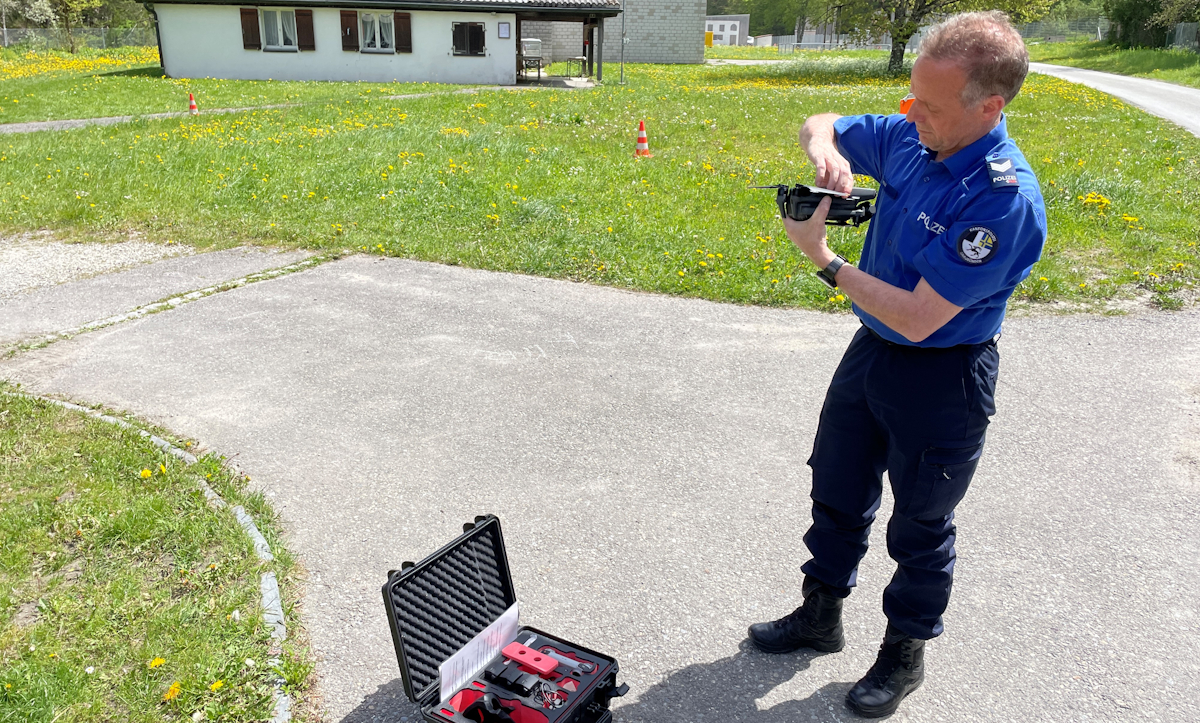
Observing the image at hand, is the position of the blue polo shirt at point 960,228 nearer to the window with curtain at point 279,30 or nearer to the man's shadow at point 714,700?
the man's shadow at point 714,700

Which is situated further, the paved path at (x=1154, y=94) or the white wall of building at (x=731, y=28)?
the white wall of building at (x=731, y=28)

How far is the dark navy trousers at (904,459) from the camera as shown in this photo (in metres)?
2.46

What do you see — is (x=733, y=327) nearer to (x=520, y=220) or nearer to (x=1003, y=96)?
(x=520, y=220)

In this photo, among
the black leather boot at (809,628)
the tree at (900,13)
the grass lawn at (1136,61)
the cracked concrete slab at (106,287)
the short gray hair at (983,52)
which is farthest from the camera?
the grass lawn at (1136,61)

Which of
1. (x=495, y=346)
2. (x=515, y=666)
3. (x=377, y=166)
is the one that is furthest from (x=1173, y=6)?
(x=515, y=666)

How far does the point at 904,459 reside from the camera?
2551 millimetres

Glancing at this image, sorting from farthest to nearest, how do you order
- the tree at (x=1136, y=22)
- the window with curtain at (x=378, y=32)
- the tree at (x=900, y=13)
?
the tree at (x=1136, y=22) → the tree at (x=900, y=13) → the window with curtain at (x=378, y=32)

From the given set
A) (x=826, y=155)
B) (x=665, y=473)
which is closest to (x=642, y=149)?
(x=665, y=473)

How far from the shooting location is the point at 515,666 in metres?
2.68

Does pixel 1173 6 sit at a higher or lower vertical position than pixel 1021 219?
higher

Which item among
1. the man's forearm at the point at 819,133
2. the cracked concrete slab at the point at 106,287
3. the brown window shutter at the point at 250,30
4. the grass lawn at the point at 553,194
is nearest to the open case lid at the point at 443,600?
the man's forearm at the point at 819,133

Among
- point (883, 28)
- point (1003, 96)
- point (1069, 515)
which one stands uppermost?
point (883, 28)

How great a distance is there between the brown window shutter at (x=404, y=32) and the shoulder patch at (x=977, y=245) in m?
29.9

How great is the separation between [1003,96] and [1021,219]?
1.07ft
